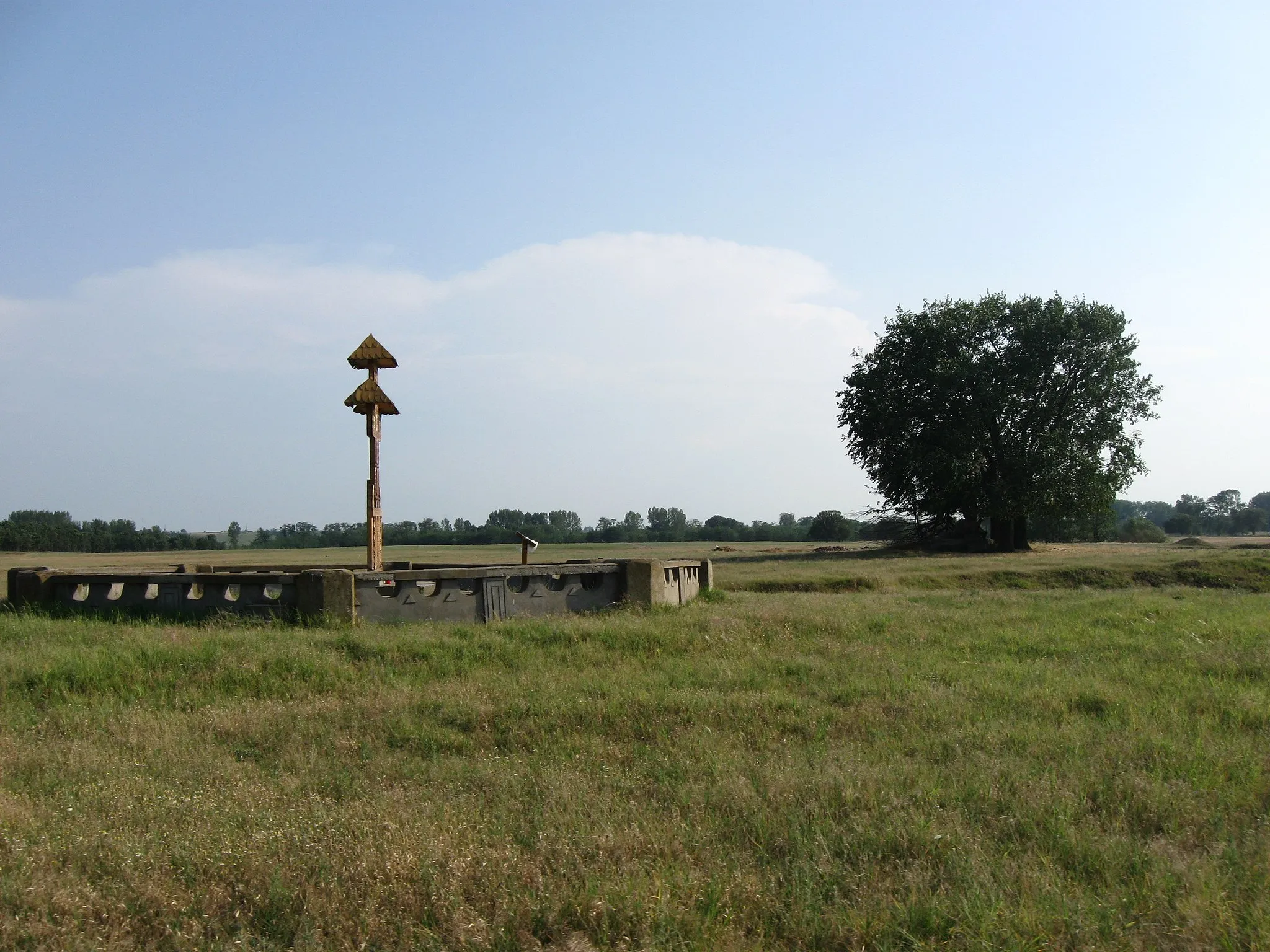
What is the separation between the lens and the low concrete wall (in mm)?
12164

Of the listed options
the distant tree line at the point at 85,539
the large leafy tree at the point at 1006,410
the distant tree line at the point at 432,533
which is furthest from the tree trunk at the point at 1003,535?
the distant tree line at the point at 85,539

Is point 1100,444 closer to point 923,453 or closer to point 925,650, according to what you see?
point 923,453

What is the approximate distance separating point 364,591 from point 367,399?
3.58 meters

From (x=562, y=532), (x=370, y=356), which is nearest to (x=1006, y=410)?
(x=370, y=356)

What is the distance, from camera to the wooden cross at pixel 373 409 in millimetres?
14281

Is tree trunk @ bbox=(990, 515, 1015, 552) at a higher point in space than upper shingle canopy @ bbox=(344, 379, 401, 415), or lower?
lower

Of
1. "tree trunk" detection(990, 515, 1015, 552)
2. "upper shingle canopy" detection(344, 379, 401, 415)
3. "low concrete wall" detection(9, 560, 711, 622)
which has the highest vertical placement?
"upper shingle canopy" detection(344, 379, 401, 415)

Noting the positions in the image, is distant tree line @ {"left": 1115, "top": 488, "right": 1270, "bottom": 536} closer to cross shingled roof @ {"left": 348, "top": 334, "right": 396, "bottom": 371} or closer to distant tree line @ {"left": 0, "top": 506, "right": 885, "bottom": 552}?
distant tree line @ {"left": 0, "top": 506, "right": 885, "bottom": 552}

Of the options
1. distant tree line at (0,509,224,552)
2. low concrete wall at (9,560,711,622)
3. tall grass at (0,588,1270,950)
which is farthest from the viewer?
distant tree line at (0,509,224,552)

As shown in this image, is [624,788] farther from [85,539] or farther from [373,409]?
[85,539]

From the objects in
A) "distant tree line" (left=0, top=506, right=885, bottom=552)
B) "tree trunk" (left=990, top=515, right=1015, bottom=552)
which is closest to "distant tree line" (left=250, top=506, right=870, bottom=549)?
"distant tree line" (left=0, top=506, right=885, bottom=552)

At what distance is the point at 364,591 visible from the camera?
40.1 feet

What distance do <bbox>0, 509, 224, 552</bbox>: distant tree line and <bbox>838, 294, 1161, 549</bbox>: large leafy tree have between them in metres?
70.7

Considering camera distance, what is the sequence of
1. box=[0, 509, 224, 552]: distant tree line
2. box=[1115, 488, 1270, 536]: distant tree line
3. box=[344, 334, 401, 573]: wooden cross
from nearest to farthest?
box=[344, 334, 401, 573]: wooden cross → box=[0, 509, 224, 552]: distant tree line → box=[1115, 488, 1270, 536]: distant tree line
